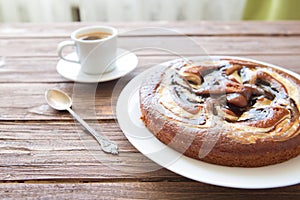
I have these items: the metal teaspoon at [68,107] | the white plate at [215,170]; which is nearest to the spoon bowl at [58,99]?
the metal teaspoon at [68,107]

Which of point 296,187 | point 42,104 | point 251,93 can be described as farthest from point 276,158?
point 42,104

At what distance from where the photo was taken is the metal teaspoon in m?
0.69

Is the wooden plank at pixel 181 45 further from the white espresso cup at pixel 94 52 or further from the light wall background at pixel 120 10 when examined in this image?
the light wall background at pixel 120 10

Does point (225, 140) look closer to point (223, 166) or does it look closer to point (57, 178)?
point (223, 166)

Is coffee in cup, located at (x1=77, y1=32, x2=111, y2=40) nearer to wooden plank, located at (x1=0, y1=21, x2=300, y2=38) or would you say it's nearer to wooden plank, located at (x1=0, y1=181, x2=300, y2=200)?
wooden plank, located at (x1=0, y1=21, x2=300, y2=38)

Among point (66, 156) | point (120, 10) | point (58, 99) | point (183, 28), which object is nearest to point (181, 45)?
point (183, 28)

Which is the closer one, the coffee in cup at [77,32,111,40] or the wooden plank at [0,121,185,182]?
the wooden plank at [0,121,185,182]

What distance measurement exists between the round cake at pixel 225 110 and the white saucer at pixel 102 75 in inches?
5.8

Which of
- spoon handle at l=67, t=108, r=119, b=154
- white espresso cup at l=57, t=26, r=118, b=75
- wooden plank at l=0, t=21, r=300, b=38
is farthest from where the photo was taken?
wooden plank at l=0, t=21, r=300, b=38

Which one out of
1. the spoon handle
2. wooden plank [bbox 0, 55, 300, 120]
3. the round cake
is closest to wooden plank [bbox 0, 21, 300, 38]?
wooden plank [bbox 0, 55, 300, 120]

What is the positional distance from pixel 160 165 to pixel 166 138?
0.07 metres

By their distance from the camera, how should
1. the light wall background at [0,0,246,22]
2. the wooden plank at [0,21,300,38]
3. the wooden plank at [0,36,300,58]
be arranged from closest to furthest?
the wooden plank at [0,36,300,58] → the wooden plank at [0,21,300,38] → the light wall background at [0,0,246,22]

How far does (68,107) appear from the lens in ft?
2.68

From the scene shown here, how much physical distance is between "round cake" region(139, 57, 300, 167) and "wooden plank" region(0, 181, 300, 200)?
0.05 metres
